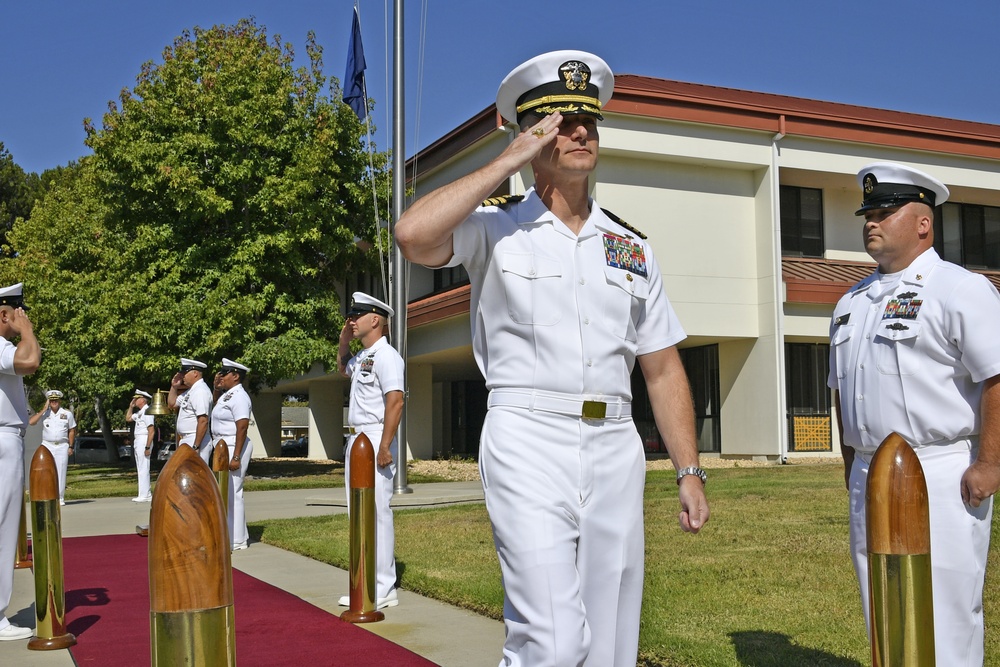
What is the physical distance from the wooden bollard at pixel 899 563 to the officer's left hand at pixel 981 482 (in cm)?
156

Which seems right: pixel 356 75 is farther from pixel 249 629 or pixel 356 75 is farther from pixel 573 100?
pixel 573 100

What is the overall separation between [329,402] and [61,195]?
13079 mm

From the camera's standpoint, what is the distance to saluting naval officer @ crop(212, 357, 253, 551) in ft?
38.3

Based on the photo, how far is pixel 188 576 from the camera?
2184 mm

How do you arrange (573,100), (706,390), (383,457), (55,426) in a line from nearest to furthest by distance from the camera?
(573,100) < (383,457) < (55,426) < (706,390)

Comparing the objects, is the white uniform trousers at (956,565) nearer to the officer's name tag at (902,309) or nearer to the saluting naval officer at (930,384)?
the saluting naval officer at (930,384)

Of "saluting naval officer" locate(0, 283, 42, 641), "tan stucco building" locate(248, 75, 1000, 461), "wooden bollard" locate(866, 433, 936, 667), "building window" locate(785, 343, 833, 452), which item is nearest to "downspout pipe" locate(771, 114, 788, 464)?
"tan stucco building" locate(248, 75, 1000, 461)

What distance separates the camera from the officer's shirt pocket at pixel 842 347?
470cm

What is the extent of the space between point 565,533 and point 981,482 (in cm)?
169

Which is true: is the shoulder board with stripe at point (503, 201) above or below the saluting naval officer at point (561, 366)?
above

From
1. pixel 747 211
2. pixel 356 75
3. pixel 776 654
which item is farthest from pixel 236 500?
pixel 747 211

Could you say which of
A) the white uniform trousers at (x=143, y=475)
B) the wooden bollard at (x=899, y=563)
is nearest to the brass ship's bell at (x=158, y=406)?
the white uniform trousers at (x=143, y=475)

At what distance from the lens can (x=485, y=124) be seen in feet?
84.0

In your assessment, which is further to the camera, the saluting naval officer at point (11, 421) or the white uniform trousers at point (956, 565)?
the saluting naval officer at point (11, 421)
